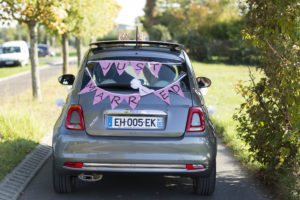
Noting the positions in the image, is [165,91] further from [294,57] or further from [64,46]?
[64,46]

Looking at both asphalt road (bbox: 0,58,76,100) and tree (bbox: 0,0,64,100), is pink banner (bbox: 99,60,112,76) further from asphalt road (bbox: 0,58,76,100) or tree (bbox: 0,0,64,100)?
asphalt road (bbox: 0,58,76,100)

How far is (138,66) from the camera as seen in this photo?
520 centimetres

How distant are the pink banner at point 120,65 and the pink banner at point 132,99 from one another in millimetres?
486

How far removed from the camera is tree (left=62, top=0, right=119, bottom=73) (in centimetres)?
1766

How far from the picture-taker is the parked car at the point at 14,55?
39.2 meters

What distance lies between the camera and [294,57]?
4.84 m

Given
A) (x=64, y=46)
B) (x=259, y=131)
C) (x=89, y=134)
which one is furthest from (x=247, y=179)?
(x=64, y=46)

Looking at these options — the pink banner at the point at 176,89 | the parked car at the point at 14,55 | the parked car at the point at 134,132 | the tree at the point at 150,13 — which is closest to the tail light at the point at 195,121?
the parked car at the point at 134,132

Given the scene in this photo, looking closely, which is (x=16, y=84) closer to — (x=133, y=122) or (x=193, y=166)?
(x=133, y=122)

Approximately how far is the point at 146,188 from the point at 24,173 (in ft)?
5.35

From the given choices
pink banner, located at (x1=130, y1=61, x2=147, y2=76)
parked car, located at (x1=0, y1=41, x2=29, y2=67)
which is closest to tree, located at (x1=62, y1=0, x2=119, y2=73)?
pink banner, located at (x1=130, y1=61, x2=147, y2=76)

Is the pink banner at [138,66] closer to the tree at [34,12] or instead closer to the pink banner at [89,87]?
the pink banner at [89,87]

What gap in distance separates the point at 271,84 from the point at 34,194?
2.93 m

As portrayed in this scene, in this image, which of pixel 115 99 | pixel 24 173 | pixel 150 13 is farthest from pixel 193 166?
pixel 150 13
